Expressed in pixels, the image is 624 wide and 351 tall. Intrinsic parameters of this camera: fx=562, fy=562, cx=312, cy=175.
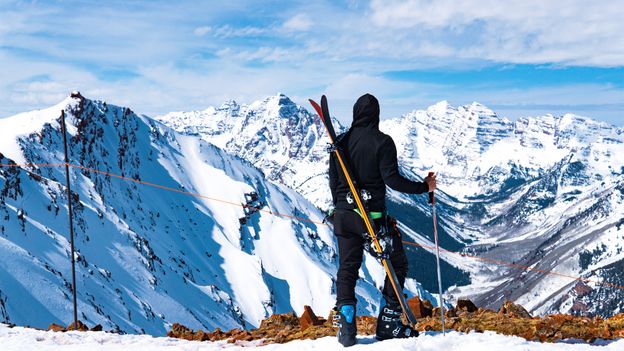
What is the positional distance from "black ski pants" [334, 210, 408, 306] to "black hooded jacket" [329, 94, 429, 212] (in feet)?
0.89

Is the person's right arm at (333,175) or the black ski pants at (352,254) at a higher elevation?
the person's right arm at (333,175)

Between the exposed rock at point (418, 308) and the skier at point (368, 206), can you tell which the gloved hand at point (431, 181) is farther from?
the exposed rock at point (418, 308)

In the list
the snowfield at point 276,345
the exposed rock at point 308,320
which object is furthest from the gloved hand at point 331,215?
the exposed rock at point 308,320

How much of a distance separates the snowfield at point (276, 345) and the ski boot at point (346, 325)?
142mm

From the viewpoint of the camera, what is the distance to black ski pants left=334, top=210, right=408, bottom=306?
10.6 metres

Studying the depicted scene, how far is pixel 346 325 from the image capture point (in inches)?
414

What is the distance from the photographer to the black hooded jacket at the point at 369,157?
1032 centimetres

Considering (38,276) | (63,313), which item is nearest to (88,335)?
(63,313)

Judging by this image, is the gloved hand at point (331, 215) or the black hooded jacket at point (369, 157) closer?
the black hooded jacket at point (369, 157)

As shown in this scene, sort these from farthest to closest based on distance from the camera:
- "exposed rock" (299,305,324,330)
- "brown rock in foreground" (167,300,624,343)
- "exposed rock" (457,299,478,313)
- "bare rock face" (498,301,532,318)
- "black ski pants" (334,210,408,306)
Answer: "exposed rock" (457,299,478,313) → "bare rock face" (498,301,532,318) → "exposed rock" (299,305,324,330) → "brown rock in foreground" (167,300,624,343) → "black ski pants" (334,210,408,306)

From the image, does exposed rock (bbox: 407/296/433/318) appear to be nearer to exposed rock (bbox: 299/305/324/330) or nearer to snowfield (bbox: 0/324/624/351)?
exposed rock (bbox: 299/305/324/330)

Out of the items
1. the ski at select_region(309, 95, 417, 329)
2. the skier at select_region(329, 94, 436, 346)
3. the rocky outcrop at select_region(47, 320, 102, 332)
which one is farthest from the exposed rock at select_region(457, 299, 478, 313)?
the rocky outcrop at select_region(47, 320, 102, 332)

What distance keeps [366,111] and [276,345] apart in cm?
516

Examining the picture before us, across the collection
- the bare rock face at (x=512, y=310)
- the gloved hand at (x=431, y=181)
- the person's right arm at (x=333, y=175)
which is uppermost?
the person's right arm at (x=333, y=175)
